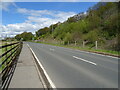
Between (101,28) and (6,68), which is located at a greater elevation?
(101,28)

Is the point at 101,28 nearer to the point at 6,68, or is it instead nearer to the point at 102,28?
the point at 102,28

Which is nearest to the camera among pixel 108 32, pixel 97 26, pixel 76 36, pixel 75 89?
pixel 75 89

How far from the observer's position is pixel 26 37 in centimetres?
17025

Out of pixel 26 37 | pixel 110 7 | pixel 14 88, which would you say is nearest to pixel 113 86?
pixel 14 88

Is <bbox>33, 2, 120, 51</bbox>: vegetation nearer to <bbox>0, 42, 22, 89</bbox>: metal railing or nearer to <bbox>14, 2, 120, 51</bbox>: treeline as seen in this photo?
<bbox>14, 2, 120, 51</bbox>: treeline

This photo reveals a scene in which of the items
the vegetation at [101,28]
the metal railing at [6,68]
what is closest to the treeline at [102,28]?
the vegetation at [101,28]

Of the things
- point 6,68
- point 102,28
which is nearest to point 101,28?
point 102,28

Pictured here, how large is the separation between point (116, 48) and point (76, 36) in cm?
1791

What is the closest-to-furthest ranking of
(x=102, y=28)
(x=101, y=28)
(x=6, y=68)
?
(x=6, y=68)
(x=102, y=28)
(x=101, y=28)

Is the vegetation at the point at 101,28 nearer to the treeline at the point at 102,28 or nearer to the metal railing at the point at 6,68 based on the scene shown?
the treeline at the point at 102,28

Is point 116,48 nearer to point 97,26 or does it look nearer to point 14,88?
point 97,26

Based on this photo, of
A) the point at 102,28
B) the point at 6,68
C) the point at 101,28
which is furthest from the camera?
the point at 101,28

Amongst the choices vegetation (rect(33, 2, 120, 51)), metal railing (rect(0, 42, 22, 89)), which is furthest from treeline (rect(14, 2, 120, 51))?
metal railing (rect(0, 42, 22, 89))

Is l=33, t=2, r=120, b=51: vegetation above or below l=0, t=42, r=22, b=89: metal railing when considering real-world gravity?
above
